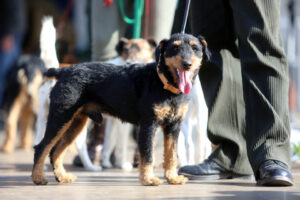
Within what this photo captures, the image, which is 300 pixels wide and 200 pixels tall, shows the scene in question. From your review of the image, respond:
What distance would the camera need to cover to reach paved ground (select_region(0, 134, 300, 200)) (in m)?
4.08

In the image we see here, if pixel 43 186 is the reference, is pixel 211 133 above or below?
above

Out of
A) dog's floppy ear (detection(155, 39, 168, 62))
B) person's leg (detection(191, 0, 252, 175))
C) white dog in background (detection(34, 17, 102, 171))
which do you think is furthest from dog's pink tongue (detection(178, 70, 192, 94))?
white dog in background (detection(34, 17, 102, 171))

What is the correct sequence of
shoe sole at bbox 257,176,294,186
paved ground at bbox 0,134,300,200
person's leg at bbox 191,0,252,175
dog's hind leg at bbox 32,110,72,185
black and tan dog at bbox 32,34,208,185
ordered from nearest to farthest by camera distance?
paved ground at bbox 0,134,300,200, shoe sole at bbox 257,176,294,186, black and tan dog at bbox 32,34,208,185, dog's hind leg at bbox 32,110,72,185, person's leg at bbox 191,0,252,175

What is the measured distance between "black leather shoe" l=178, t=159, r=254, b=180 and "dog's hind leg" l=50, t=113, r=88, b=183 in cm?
94

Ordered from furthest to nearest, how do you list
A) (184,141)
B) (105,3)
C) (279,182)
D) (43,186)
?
(105,3)
(184,141)
(43,186)
(279,182)

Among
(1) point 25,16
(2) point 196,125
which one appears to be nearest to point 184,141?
(2) point 196,125

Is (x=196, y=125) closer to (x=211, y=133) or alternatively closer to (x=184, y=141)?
(x=184, y=141)

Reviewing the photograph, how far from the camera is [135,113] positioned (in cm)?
506

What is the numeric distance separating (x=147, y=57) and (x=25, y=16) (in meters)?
8.12

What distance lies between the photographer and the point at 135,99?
500cm

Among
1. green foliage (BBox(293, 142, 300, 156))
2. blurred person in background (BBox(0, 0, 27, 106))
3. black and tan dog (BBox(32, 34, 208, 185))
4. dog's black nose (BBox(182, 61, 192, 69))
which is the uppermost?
blurred person in background (BBox(0, 0, 27, 106))

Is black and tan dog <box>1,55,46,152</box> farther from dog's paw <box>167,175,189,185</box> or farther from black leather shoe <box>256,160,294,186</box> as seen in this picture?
black leather shoe <box>256,160,294,186</box>

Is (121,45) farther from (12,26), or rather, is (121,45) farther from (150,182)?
(12,26)

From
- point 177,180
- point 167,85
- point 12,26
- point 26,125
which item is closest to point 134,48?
point 167,85
